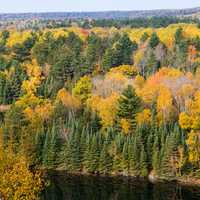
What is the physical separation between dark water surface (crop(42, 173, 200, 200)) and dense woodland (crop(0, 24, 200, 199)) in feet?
8.79

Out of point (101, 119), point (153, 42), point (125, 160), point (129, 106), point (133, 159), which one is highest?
point (153, 42)

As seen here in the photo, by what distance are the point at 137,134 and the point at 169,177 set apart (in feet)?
23.8

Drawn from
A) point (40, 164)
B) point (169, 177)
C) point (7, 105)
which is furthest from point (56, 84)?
point (169, 177)

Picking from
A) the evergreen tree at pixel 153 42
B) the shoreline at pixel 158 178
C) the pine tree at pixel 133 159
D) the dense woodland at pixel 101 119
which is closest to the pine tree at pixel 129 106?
the dense woodland at pixel 101 119

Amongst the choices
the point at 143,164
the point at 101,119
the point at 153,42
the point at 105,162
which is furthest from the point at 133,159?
the point at 153,42

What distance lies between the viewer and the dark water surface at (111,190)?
6562 cm

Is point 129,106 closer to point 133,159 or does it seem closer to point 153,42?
point 133,159

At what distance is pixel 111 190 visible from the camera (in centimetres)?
6800

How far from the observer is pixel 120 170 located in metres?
74.2

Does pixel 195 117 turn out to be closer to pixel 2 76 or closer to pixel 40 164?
pixel 40 164

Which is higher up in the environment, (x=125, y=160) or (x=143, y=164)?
(x=125, y=160)

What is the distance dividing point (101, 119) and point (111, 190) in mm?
18756

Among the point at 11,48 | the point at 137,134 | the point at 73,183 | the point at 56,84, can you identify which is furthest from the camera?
the point at 11,48

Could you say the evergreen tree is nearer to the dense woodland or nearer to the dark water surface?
the dense woodland
